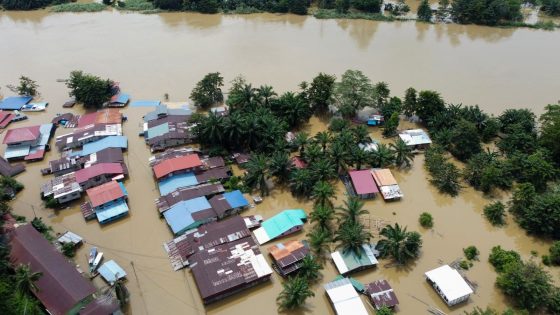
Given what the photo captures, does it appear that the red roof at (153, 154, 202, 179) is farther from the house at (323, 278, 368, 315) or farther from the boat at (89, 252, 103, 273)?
the house at (323, 278, 368, 315)

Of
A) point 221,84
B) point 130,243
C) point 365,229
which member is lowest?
point 130,243

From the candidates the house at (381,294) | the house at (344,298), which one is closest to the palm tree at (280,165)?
the house at (344,298)

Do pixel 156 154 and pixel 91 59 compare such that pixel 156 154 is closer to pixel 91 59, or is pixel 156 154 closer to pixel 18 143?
pixel 18 143

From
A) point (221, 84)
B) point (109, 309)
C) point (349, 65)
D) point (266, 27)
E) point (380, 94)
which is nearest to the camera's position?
point (109, 309)

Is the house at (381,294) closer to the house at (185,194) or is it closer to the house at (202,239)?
the house at (202,239)

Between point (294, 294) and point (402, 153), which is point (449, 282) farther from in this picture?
point (402, 153)

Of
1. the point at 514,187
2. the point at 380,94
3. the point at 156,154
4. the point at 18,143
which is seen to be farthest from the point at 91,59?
the point at 514,187
